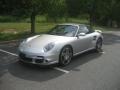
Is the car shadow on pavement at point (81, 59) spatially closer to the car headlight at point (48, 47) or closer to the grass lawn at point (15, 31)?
the car headlight at point (48, 47)

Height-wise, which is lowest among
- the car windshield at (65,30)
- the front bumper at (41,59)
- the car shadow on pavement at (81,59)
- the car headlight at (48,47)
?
the car shadow on pavement at (81,59)

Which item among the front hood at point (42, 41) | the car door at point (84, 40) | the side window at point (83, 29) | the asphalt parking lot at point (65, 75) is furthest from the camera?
the side window at point (83, 29)

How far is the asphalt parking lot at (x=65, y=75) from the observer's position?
5.15 m

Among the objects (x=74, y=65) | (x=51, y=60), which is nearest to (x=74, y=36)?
(x=74, y=65)

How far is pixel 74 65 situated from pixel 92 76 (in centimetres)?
112

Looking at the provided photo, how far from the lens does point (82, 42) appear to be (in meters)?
7.63

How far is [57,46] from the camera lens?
6.46 meters

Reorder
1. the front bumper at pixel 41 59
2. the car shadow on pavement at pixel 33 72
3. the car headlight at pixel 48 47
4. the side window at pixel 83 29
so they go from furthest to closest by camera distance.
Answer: the side window at pixel 83 29 → the car headlight at pixel 48 47 → the front bumper at pixel 41 59 → the car shadow on pavement at pixel 33 72

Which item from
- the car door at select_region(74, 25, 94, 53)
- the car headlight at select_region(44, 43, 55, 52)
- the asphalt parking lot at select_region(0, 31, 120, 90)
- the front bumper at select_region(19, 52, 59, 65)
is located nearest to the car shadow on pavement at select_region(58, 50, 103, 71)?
the asphalt parking lot at select_region(0, 31, 120, 90)

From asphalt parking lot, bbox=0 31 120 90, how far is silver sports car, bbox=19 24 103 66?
12.3 inches

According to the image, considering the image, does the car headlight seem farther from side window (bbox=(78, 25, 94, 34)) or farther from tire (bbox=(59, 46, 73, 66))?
side window (bbox=(78, 25, 94, 34))

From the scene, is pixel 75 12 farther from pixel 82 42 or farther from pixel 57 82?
pixel 57 82

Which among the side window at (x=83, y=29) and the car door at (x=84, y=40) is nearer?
the car door at (x=84, y=40)

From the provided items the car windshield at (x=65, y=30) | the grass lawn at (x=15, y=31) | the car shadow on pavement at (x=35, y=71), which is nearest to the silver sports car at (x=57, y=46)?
the car windshield at (x=65, y=30)
